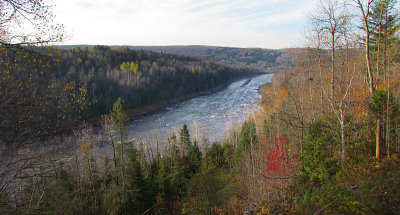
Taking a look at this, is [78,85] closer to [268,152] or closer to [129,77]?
[268,152]

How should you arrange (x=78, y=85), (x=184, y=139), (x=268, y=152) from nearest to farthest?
1. (x=268, y=152)
2. (x=78, y=85)
3. (x=184, y=139)

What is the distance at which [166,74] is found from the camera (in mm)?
70625

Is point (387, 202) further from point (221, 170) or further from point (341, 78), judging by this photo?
point (221, 170)

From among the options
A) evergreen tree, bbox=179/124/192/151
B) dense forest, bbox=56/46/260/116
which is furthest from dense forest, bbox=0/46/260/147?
evergreen tree, bbox=179/124/192/151

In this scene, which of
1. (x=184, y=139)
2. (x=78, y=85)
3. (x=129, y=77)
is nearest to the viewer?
(x=78, y=85)

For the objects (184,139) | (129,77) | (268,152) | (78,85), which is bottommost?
(184,139)

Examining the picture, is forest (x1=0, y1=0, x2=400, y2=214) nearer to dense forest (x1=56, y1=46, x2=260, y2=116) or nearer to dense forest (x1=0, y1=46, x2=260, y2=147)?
dense forest (x1=0, y1=46, x2=260, y2=147)

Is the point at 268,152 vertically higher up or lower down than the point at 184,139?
higher up

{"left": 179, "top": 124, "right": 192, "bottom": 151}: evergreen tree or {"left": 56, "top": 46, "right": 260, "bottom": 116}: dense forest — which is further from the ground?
{"left": 56, "top": 46, "right": 260, "bottom": 116}: dense forest

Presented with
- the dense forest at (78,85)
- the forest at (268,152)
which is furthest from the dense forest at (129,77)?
the forest at (268,152)

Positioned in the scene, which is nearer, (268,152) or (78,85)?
(268,152)

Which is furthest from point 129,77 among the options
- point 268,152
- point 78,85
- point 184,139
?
point 268,152

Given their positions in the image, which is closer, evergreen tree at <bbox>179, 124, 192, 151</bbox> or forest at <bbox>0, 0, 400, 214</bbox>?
forest at <bbox>0, 0, 400, 214</bbox>

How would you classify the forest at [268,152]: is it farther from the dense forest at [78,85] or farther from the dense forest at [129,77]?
the dense forest at [129,77]
